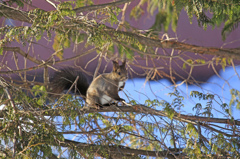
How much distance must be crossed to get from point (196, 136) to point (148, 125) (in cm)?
49

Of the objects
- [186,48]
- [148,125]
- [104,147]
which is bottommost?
[104,147]

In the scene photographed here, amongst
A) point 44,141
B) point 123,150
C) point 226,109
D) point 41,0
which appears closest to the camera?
point 44,141

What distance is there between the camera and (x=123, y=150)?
261cm

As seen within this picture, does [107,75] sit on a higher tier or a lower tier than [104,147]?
higher

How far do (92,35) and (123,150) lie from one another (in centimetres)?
124

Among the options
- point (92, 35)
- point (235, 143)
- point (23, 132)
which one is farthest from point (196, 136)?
point (23, 132)

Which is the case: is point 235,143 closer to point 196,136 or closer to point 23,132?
point 196,136

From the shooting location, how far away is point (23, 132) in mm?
1843

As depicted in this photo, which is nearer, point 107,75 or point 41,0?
point 107,75

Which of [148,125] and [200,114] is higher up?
[200,114]

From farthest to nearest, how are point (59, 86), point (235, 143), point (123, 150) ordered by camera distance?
point (59, 86) < point (123, 150) < point (235, 143)

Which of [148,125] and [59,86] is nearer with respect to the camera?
[148,125]

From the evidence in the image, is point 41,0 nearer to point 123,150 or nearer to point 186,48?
point 186,48

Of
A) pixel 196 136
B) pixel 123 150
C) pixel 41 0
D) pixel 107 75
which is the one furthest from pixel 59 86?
pixel 41 0
